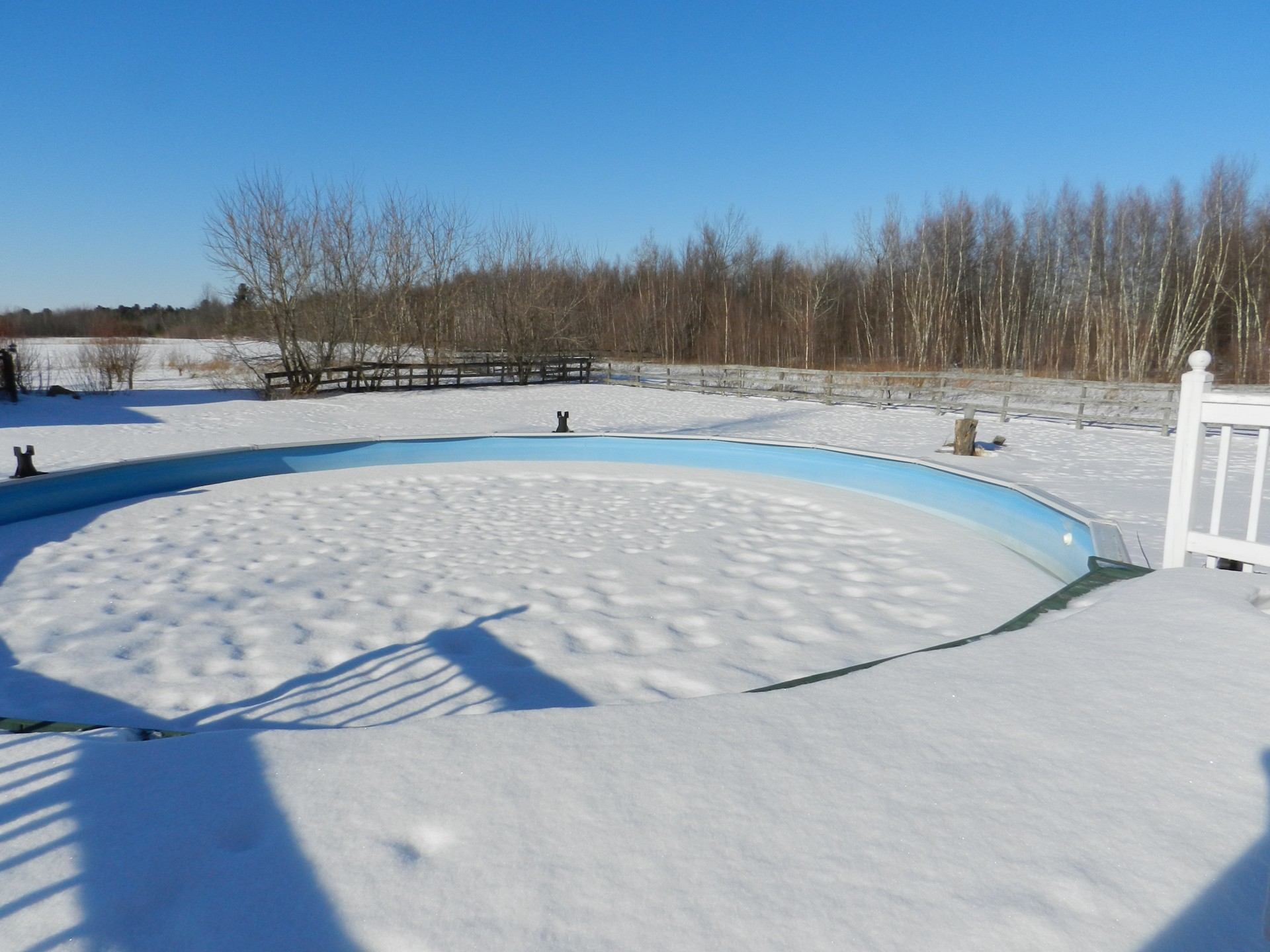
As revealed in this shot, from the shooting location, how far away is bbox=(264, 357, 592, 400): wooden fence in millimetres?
18234

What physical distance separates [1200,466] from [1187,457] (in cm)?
11

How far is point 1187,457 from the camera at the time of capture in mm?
3121

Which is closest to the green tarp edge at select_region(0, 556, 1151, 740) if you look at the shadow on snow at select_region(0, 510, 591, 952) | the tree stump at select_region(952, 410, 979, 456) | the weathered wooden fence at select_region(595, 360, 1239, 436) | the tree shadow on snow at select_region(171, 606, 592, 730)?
the shadow on snow at select_region(0, 510, 591, 952)

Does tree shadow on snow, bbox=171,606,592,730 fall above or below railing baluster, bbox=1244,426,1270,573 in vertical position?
below

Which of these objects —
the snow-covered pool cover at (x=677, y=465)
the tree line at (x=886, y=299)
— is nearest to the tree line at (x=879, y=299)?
the tree line at (x=886, y=299)

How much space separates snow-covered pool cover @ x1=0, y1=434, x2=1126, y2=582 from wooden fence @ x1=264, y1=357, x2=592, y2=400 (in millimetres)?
10122

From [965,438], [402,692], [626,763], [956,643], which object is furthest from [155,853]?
[965,438]

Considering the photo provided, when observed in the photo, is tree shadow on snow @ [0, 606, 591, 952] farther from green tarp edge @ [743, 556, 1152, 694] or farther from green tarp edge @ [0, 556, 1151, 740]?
green tarp edge @ [743, 556, 1152, 694]

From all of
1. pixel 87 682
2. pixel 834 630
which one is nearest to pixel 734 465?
pixel 834 630

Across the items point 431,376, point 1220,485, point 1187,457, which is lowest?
point 1220,485

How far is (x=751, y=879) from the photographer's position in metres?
1.40

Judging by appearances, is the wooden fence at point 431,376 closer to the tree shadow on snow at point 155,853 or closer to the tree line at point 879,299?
the tree line at point 879,299

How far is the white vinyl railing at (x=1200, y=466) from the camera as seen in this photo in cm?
291

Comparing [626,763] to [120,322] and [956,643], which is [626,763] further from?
[120,322]
